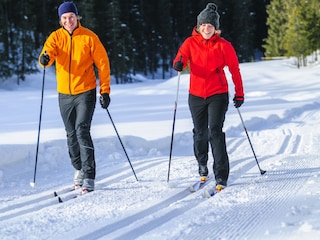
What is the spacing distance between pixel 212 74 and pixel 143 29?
4082cm

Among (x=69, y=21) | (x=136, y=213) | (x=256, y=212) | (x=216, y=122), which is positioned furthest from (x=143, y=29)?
(x=256, y=212)

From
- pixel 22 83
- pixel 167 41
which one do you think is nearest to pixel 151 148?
pixel 22 83

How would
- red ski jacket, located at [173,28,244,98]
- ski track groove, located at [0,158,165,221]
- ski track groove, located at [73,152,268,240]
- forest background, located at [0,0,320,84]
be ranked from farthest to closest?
forest background, located at [0,0,320,84]
red ski jacket, located at [173,28,244,98]
ski track groove, located at [0,158,165,221]
ski track groove, located at [73,152,268,240]

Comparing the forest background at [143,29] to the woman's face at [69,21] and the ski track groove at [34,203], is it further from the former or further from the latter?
the woman's face at [69,21]

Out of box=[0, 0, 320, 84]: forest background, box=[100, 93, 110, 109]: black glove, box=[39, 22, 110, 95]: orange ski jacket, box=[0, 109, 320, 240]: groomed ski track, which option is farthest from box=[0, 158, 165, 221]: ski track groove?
box=[0, 0, 320, 84]: forest background

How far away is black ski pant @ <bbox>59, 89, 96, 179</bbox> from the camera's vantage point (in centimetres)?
477

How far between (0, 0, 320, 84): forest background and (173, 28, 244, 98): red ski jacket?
2890cm

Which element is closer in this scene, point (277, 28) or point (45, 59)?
point (45, 59)

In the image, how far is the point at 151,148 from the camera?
27.1 ft

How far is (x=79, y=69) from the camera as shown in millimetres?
4785

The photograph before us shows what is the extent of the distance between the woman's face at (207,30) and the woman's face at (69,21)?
54.0 inches

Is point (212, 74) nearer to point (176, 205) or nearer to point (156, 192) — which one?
point (156, 192)

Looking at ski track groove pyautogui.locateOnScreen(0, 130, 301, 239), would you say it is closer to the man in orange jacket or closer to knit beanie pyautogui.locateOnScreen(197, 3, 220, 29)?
the man in orange jacket

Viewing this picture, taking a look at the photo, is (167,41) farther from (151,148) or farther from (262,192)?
(262,192)
